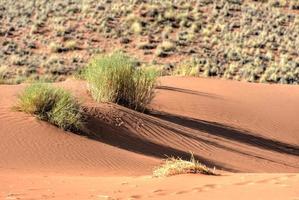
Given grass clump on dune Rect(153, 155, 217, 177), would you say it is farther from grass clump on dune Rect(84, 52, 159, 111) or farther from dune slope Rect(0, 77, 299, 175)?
grass clump on dune Rect(84, 52, 159, 111)

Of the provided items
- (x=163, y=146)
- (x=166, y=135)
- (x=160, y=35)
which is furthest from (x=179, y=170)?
(x=160, y=35)

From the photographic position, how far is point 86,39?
39.6 meters

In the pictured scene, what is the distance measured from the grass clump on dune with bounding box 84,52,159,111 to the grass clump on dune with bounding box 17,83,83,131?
2188 mm

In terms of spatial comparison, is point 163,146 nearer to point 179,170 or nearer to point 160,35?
point 179,170

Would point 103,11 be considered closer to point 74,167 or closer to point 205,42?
point 205,42

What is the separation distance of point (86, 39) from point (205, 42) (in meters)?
7.41

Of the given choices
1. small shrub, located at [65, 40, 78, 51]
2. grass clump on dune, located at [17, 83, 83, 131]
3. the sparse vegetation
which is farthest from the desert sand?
small shrub, located at [65, 40, 78, 51]

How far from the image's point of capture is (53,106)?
14.8 meters

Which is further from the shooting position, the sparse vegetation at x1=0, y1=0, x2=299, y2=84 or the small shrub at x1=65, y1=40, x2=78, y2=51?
the small shrub at x1=65, y1=40, x2=78, y2=51

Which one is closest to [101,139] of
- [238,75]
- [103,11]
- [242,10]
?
[238,75]

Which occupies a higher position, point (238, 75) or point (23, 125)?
point (23, 125)

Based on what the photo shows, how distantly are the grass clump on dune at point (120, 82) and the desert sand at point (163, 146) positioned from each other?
18.9 inches

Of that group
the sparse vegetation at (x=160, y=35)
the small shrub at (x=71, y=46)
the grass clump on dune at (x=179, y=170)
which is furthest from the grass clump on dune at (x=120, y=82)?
the small shrub at (x=71, y=46)

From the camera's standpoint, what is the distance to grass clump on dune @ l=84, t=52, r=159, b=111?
57.0 feet
